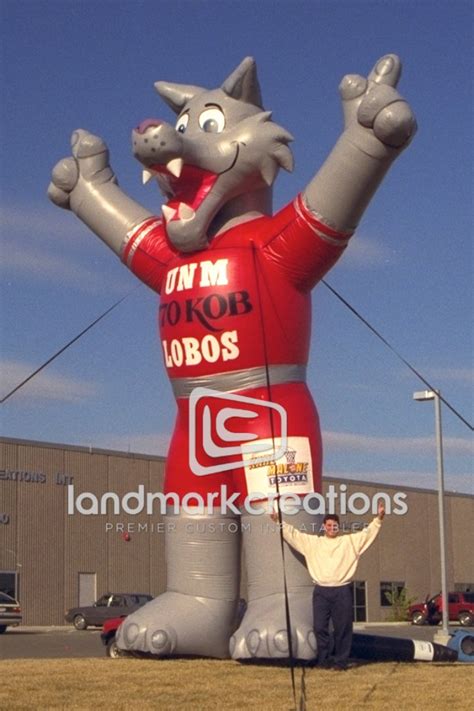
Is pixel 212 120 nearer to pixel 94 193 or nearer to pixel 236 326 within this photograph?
pixel 94 193

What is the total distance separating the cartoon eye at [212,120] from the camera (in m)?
9.23

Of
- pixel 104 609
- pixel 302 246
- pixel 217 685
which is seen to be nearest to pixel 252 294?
pixel 302 246

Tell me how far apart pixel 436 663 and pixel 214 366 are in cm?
294

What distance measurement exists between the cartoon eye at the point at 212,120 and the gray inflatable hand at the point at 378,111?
3.94 feet

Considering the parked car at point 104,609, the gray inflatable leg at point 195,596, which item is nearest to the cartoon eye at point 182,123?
the gray inflatable leg at point 195,596

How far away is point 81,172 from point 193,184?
63.1 inches

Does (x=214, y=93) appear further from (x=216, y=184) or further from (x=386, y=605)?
(x=386, y=605)

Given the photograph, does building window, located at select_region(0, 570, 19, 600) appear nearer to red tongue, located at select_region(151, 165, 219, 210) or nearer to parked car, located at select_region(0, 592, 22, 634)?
parked car, located at select_region(0, 592, 22, 634)

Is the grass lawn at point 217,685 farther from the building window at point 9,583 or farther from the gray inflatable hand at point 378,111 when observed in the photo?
the building window at point 9,583

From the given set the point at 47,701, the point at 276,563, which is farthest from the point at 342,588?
the point at 47,701

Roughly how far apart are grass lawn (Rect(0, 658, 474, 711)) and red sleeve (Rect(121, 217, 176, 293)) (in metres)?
3.30

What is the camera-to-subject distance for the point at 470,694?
659cm

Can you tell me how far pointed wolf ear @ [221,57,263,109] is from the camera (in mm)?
9422

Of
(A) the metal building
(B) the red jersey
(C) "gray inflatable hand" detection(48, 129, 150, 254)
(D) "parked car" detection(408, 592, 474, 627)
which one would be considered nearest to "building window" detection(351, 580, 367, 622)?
(D) "parked car" detection(408, 592, 474, 627)
